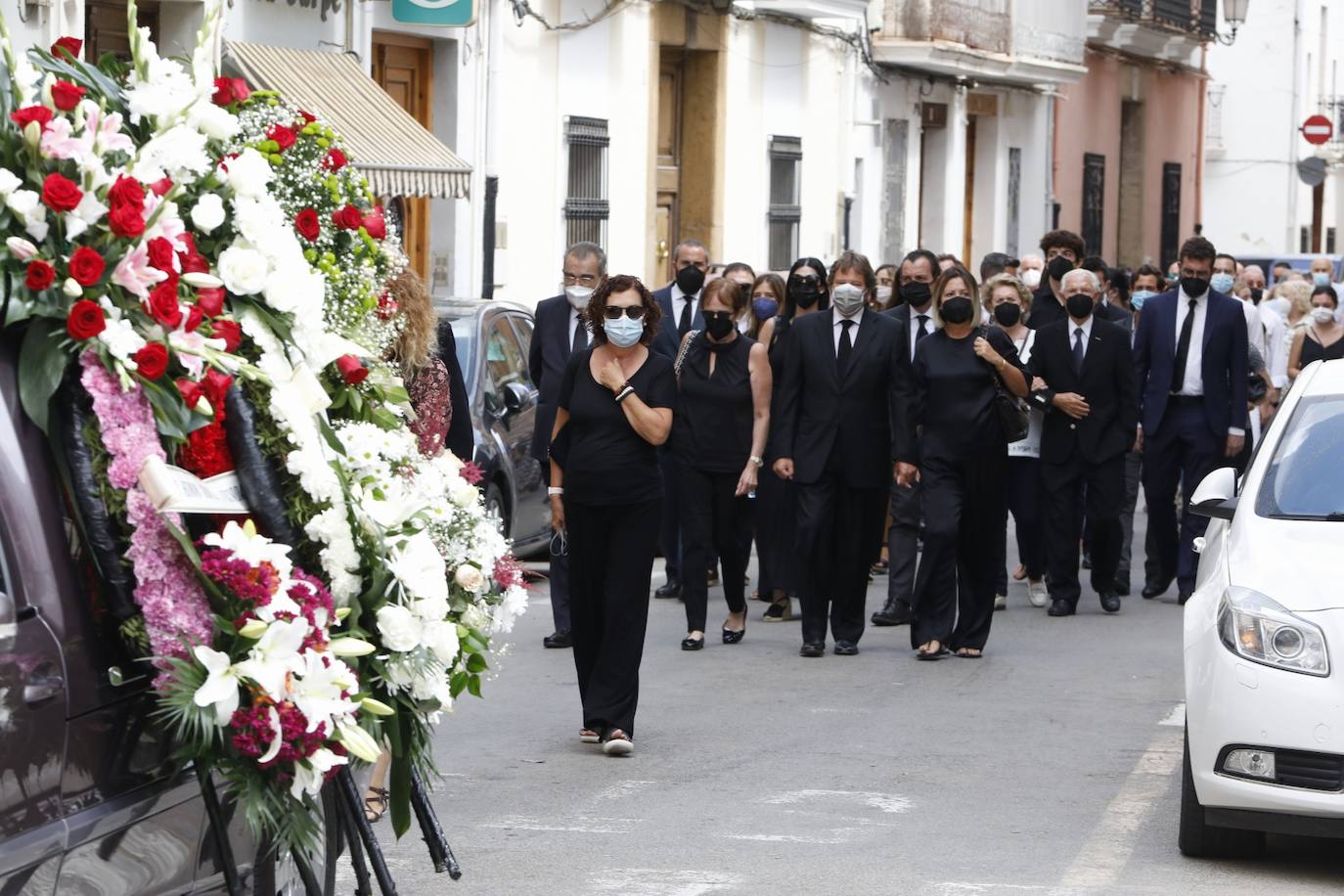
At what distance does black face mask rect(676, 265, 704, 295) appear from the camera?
544 inches

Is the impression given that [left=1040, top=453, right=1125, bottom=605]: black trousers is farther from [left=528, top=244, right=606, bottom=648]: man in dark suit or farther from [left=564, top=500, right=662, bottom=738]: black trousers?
[left=564, top=500, right=662, bottom=738]: black trousers

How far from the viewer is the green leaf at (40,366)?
4.52 m

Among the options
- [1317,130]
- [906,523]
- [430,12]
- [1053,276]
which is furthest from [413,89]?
[1317,130]

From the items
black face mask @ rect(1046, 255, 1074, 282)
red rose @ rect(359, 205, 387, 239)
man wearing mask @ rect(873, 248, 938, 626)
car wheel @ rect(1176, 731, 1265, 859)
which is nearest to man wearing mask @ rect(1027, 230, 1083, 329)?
black face mask @ rect(1046, 255, 1074, 282)

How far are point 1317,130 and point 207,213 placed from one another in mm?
40333

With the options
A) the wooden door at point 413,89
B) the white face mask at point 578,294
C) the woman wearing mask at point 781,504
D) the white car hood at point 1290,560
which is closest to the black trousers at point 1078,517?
the woman wearing mask at point 781,504

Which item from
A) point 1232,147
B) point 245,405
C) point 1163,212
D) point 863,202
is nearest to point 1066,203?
point 1163,212

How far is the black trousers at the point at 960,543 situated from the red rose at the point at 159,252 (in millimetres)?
6917

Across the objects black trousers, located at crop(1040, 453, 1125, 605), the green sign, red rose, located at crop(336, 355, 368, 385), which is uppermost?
the green sign

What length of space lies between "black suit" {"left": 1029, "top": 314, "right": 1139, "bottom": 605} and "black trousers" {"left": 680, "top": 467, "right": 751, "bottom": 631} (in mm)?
2065

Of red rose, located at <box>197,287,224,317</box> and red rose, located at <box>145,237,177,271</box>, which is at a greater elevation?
red rose, located at <box>145,237,177,271</box>

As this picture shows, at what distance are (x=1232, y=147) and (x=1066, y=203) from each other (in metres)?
14.1

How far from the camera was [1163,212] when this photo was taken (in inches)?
1706

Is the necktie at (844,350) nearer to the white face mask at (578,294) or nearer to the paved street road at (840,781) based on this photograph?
the white face mask at (578,294)
